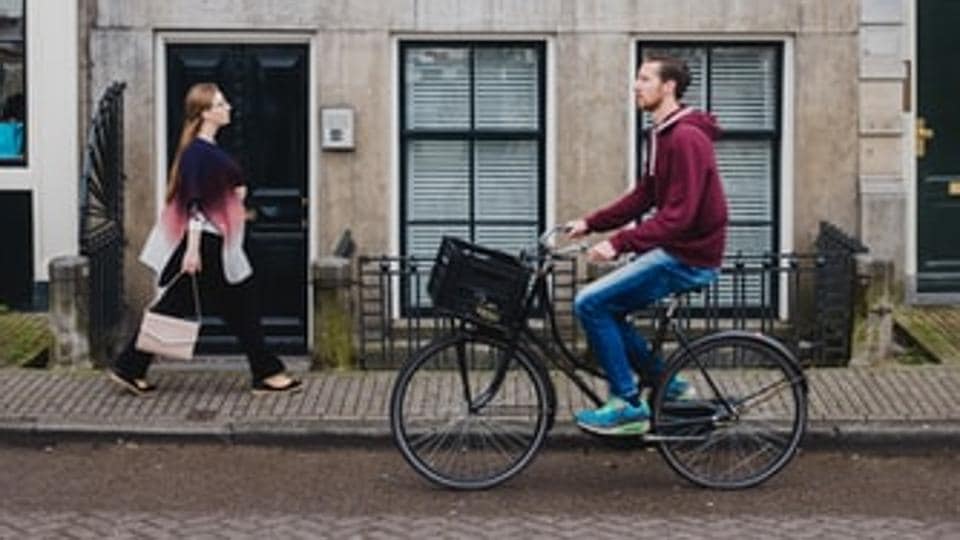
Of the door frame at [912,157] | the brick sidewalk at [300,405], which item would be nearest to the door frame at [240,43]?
the brick sidewalk at [300,405]

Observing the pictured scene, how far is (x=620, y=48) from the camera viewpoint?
42.0 feet

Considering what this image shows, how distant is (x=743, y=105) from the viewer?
42.5ft

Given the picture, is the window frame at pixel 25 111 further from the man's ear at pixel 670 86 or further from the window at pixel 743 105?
the man's ear at pixel 670 86

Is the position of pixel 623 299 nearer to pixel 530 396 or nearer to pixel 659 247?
pixel 659 247

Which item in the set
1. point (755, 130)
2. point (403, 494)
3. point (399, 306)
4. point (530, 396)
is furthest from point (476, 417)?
point (755, 130)

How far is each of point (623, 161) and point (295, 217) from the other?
7.86ft

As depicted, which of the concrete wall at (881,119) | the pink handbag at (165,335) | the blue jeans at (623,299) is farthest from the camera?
the concrete wall at (881,119)

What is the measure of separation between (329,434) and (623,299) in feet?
6.29

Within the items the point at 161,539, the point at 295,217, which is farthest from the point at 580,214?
the point at 161,539

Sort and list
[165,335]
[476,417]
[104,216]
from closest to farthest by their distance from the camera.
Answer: [476,417] < [165,335] < [104,216]

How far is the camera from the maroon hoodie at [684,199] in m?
8.14

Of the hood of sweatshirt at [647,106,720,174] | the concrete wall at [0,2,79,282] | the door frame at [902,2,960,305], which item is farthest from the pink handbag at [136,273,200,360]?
the door frame at [902,2,960,305]

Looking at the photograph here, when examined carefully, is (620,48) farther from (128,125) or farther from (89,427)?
(89,427)

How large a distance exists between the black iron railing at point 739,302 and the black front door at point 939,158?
128 centimetres
